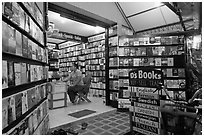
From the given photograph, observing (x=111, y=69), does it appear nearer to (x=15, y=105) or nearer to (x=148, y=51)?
(x=148, y=51)

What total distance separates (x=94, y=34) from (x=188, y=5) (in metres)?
5.09

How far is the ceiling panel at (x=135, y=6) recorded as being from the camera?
4.47 m

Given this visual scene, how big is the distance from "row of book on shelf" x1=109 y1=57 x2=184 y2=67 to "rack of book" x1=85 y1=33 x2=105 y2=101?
2235 mm

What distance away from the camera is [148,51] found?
14.4ft

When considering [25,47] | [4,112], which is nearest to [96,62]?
A: [25,47]

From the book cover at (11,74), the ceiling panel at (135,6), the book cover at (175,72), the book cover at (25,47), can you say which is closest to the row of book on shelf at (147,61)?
the book cover at (175,72)

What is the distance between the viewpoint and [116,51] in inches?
184

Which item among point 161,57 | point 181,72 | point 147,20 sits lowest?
point 181,72

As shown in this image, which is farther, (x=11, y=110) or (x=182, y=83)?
(x=182, y=83)

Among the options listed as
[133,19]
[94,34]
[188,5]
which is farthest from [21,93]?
[94,34]

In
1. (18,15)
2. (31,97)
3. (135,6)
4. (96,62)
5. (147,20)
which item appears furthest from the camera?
(96,62)

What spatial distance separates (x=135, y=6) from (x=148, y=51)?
1481 millimetres

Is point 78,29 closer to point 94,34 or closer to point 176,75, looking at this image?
point 94,34

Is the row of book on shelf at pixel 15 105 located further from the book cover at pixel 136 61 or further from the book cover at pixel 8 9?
the book cover at pixel 136 61
